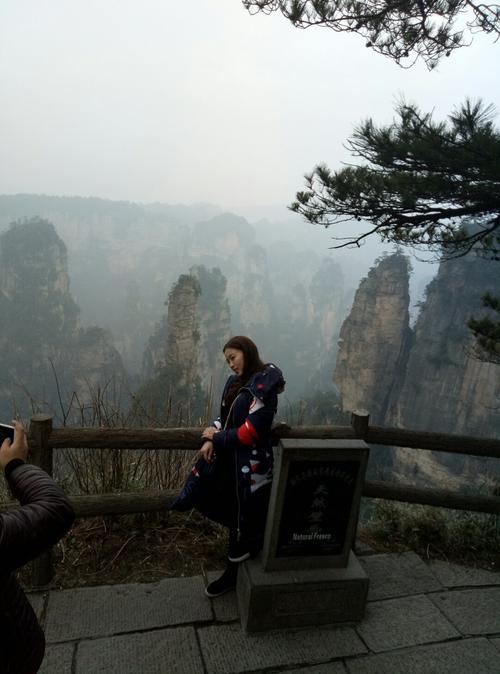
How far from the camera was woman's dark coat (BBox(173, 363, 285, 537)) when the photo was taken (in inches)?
82.7

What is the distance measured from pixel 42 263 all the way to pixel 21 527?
64077 mm

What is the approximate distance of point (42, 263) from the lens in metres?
59.0

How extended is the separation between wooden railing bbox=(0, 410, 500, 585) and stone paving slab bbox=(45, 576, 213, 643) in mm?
241

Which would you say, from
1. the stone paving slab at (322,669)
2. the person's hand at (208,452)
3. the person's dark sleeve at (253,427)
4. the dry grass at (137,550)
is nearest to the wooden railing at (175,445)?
the dry grass at (137,550)

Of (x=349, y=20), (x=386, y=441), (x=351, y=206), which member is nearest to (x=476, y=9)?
(x=349, y=20)

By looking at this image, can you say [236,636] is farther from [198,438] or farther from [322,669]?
[198,438]

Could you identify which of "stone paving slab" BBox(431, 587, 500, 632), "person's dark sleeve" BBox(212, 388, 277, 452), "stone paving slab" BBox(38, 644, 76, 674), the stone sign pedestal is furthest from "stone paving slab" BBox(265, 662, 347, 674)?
"person's dark sleeve" BBox(212, 388, 277, 452)

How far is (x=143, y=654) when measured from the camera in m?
2.03

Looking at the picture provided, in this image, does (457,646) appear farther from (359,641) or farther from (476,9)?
(476,9)

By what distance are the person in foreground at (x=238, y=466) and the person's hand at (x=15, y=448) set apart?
99 centimetres

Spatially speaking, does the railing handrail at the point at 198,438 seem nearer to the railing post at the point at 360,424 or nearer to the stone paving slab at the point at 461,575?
the railing post at the point at 360,424

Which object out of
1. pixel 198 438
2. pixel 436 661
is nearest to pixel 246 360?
pixel 198 438

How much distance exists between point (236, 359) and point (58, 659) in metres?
1.47

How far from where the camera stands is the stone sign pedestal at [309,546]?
214cm
